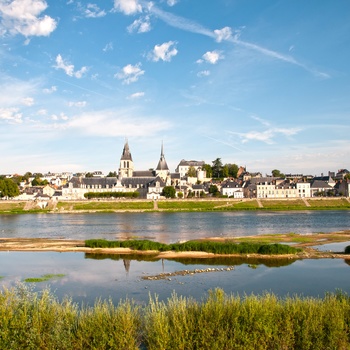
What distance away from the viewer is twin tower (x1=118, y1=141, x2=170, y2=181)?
132 m

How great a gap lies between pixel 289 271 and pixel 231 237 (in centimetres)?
1583

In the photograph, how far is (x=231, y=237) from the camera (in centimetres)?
4250

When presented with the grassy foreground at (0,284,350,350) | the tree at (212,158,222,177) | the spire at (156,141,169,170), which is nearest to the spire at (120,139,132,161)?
the spire at (156,141,169,170)

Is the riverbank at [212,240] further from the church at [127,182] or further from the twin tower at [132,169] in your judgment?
the twin tower at [132,169]

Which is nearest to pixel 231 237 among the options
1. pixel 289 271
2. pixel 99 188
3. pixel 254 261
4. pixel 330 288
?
pixel 254 261

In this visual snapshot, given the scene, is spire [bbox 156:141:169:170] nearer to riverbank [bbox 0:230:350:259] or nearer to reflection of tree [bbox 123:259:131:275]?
riverbank [bbox 0:230:350:259]

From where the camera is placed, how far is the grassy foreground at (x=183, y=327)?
39.4ft

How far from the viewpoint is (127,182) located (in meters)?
124

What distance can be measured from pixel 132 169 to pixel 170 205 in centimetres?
4409

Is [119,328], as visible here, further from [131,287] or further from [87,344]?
[131,287]

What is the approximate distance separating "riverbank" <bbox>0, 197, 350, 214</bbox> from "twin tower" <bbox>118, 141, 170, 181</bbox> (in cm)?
3258

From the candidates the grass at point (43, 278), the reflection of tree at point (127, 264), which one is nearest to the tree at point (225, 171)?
the reflection of tree at point (127, 264)

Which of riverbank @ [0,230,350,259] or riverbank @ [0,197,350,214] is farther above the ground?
riverbank @ [0,197,350,214]

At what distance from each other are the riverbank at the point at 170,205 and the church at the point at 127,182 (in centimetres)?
1426
